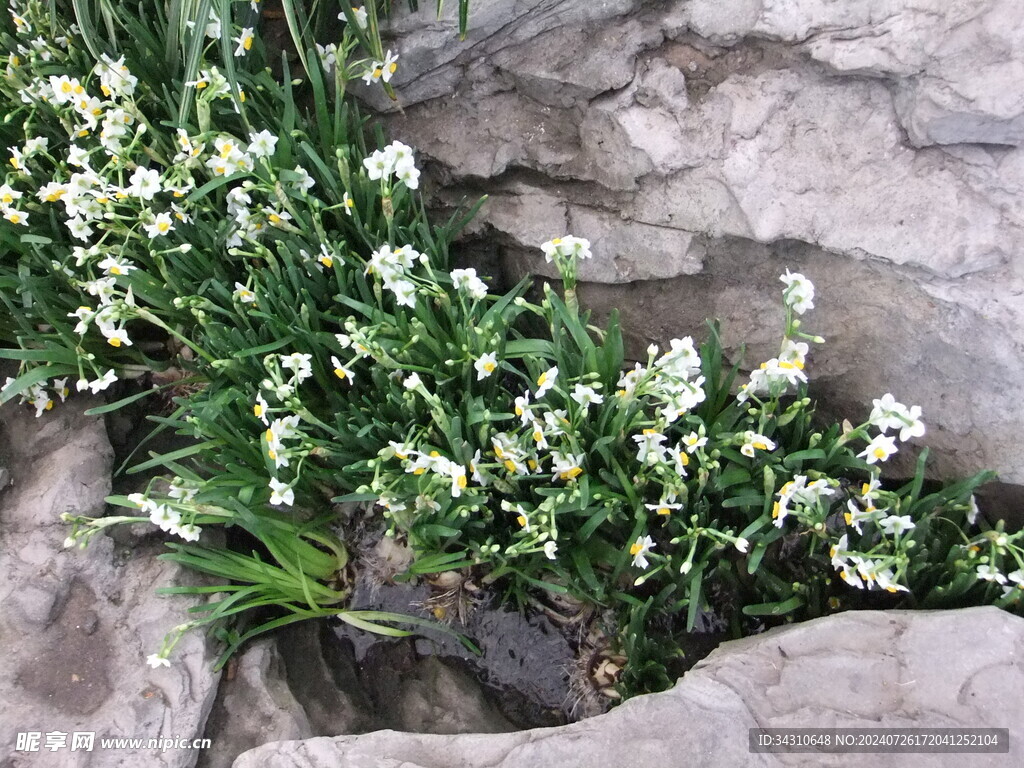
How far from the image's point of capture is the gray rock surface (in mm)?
2129

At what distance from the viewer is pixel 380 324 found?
212 cm

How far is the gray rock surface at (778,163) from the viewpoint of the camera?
6.98ft

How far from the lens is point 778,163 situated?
2332 mm

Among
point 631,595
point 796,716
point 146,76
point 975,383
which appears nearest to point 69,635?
point 631,595

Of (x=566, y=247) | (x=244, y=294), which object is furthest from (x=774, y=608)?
(x=244, y=294)

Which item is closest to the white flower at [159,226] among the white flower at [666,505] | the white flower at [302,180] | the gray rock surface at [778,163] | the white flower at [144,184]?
the white flower at [144,184]

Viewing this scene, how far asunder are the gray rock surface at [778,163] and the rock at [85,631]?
67.7 inches

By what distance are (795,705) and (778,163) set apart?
1.57 metres

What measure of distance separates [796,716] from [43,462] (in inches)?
98.3

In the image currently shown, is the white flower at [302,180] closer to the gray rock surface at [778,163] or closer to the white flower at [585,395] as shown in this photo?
the gray rock surface at [778,163]

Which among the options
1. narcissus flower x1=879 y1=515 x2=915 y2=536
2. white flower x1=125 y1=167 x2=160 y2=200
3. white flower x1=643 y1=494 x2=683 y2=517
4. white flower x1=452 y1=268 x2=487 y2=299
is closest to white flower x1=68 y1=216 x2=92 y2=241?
white flower x1=125 y1=167 x2=160 y2=200

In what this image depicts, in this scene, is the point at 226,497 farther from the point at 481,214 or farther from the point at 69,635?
the point at 481,214

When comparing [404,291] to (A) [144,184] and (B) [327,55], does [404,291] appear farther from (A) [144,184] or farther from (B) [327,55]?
(B) [327,55]

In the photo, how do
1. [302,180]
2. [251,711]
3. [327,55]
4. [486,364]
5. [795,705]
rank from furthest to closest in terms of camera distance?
[327,55] → [302,180] → [251,711] → [486,364] → [795,705]
